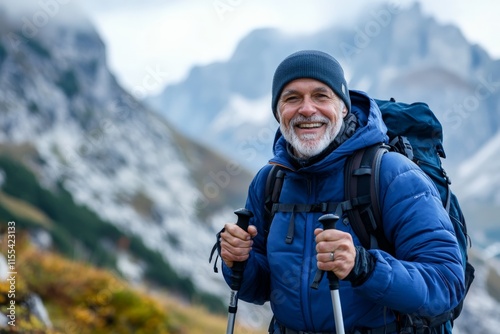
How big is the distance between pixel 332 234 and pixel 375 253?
0.26 metres

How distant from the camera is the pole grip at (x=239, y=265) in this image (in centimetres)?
344

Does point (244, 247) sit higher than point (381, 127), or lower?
lower

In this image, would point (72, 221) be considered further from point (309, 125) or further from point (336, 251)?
point (336, 251)

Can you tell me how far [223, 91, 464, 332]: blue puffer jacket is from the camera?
9.37 ft

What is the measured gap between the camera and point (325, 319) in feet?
10.4

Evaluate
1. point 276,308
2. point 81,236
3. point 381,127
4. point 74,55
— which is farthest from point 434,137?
point 74,55

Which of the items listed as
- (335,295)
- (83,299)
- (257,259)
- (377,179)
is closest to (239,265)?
(257,259)

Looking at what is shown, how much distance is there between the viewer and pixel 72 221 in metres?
55.7

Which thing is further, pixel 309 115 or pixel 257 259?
pixel 257 259

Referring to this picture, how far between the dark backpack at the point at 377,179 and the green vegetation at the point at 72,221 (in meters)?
43.3

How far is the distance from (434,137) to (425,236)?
97cm

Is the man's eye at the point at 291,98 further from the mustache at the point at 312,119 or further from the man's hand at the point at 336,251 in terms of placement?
the man's hand at the point at 336,251

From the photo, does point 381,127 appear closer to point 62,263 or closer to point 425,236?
point 425,236

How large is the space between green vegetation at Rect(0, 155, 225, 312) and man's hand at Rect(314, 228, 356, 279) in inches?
1730
